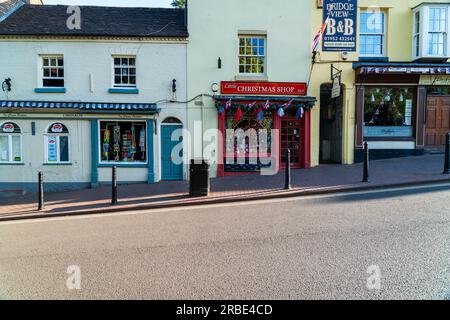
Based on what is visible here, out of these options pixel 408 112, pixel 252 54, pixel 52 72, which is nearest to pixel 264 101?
pixel 252 54

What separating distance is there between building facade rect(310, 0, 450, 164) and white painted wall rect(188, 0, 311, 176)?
800 mm

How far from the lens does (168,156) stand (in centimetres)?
1334

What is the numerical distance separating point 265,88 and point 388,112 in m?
5.68

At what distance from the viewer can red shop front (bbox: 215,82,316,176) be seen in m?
13.3

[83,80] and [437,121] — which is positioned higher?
[83,80]

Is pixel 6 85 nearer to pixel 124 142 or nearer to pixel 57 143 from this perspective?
pixel 57 143

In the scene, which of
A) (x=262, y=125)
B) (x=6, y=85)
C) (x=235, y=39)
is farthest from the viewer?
(x=262, y=125)

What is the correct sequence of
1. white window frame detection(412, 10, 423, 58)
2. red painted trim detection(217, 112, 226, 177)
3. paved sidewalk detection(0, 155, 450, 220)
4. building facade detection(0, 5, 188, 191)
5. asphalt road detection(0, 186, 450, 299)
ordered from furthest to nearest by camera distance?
white window frame detection(412, 10, 423, 58) → red painted trim detection(217, 112, 226, 177) → building facade detection(0, 5, 188, 191) → paved sidewalk detection(0, 155, 450, 220) → asphalt road detection(0, 186, 450, 299)

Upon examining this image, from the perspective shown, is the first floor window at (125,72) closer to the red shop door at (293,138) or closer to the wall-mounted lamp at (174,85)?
the wall-mounted lamp at (174,85)

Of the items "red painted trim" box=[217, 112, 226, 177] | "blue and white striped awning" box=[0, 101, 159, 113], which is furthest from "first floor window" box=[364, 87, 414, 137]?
"blue and white striped awning" box=[0, 101, 159, 113]

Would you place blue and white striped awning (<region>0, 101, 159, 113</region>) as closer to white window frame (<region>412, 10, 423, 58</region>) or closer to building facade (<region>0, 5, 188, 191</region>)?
building facade (<region>0, 5, 188, 191</region>)

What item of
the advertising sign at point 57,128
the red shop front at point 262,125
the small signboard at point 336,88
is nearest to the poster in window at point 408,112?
the small signboard at point 336,88

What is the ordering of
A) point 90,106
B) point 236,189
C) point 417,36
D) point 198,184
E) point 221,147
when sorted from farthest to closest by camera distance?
point 417,36 → point 221,147 → point 90,106 → point 236,189 → point 198,184
